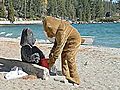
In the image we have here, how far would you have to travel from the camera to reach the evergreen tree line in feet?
437

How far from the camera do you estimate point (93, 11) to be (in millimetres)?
157125

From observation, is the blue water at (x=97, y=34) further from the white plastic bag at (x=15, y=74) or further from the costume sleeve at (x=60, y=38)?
the costume sleeve at (x=60, y=38)

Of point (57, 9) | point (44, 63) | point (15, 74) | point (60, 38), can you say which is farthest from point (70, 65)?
point (57, 9)

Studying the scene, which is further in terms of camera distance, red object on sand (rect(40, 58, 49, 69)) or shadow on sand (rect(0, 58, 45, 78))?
red object on sand (rect(40, 58, 49, 69))

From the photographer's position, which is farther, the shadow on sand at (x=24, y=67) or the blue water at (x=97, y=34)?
the blue water at (x=97, y=34)

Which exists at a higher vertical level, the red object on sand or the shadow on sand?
the red object on sand

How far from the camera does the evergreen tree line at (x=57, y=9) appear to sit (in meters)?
133

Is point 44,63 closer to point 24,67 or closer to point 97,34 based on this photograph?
point 24,67

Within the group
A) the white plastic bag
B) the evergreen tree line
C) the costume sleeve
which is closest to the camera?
the costume sleeve

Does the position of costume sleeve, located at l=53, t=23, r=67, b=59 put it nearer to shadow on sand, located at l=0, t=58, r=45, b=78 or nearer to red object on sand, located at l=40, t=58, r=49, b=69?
shadow on sand, located at l=0, t=58, r=45, b=78

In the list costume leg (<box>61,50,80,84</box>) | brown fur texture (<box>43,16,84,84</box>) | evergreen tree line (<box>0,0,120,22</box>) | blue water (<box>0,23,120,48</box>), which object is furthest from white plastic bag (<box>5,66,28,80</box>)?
evergreen tree line (<box>0,0,120,22</box>)

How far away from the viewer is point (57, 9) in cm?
14925

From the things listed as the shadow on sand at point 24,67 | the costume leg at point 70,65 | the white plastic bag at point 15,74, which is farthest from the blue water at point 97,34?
the costume leg at point 70,65

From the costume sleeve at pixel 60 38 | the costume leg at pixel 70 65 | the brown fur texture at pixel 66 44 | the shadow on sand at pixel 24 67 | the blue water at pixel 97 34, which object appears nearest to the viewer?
the costume sleeve at pixel 60 38
